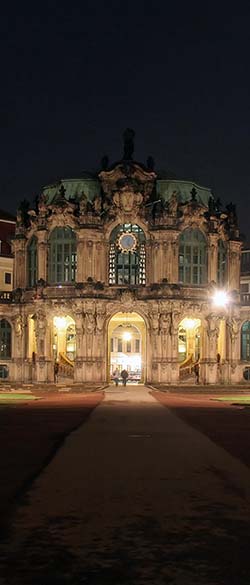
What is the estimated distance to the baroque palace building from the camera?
8975cm

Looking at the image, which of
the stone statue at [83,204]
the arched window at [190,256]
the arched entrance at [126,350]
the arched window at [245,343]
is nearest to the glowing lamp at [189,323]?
the arched window at [245,343]

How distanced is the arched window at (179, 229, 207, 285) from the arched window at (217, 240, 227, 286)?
86.6 inches

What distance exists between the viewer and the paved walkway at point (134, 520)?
1327 centimetres

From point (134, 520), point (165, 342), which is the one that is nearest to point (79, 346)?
point (165, 342)

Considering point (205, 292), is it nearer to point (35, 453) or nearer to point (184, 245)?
point (184, 245)

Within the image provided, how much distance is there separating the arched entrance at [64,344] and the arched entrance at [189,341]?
11230mm

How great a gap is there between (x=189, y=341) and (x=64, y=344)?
43.9ft

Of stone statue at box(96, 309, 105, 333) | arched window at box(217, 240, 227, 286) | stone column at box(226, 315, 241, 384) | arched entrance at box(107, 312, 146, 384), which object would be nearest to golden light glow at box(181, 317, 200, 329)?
stone column at box(226, 315, 241, 384)

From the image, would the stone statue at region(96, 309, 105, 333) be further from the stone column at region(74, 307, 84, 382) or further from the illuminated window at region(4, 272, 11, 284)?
the illuminated window at region(4, 272, 11, 284)

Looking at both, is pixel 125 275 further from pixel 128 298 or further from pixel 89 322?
pixel 89 322

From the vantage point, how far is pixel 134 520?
17234 mm

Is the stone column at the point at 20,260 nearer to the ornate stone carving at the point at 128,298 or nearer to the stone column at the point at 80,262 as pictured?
the stone column at the point at 80,262

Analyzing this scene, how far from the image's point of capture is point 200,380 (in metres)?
91.8

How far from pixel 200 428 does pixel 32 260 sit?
56.7 meters
